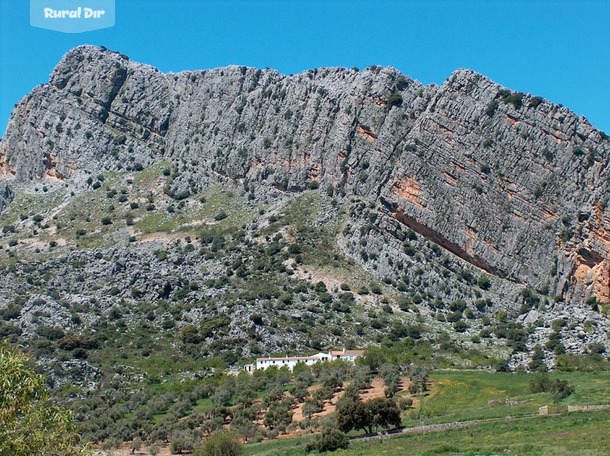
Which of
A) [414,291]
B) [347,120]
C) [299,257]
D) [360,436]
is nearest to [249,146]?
[347,120]

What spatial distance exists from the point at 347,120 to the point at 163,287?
3766 cm

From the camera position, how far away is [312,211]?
101m

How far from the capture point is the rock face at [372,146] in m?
93.5

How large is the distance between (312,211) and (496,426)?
6361cm

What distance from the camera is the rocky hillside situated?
84.2 meters

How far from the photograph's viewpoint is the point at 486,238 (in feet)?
310

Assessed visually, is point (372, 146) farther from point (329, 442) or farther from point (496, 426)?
point (329, 442)

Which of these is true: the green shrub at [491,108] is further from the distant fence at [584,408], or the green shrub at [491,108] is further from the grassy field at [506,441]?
the grassy field at [506,441]

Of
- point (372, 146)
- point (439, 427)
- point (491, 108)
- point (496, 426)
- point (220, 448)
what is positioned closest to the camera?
point (496, 426)

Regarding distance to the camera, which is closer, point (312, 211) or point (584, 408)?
point (584, 408)

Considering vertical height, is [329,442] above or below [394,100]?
below

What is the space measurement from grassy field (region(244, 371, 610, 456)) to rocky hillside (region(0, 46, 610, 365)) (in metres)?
21.1

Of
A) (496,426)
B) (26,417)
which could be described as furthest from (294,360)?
(26,417)

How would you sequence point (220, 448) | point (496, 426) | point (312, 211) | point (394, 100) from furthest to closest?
point (394, 100) < point (312, 211) < point (220, 448) < point (496, 426)
